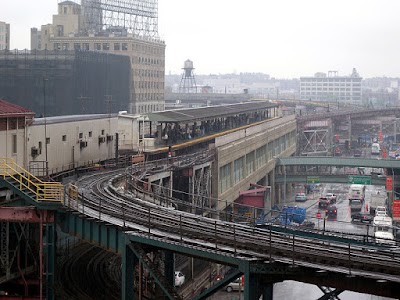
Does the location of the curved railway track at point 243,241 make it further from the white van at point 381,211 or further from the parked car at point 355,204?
the parked car at point 355,204

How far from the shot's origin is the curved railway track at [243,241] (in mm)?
20953

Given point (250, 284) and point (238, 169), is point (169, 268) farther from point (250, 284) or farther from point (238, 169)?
point (238, 169)

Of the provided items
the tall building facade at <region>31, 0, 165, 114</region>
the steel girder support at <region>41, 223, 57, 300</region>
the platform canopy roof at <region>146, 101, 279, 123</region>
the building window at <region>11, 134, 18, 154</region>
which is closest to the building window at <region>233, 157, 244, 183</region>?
the platform canopy roof at <region>146, 101, 279, 123</region>

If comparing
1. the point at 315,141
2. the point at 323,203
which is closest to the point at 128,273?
the point at 323,203

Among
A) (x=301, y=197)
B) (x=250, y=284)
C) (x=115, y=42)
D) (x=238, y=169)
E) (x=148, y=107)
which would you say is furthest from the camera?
(x=148, y=107)

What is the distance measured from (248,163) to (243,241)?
49.2m

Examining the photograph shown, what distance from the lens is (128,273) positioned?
24859mm

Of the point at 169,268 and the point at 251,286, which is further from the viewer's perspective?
the point at 169,268

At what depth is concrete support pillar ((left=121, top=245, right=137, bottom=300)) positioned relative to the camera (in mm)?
24797

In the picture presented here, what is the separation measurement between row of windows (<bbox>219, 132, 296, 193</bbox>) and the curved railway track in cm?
2954

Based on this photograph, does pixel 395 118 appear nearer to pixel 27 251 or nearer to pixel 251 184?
pixel 251 184

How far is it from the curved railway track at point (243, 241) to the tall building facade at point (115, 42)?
3484 inches

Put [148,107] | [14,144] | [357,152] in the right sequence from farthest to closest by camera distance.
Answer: [357,152] → [148,107] → [14,144]

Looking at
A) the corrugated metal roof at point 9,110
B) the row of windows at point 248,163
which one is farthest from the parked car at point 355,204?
the corrugated metal roof at point 9,110
